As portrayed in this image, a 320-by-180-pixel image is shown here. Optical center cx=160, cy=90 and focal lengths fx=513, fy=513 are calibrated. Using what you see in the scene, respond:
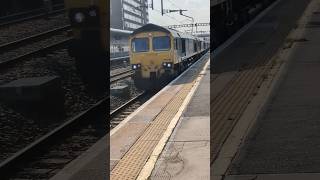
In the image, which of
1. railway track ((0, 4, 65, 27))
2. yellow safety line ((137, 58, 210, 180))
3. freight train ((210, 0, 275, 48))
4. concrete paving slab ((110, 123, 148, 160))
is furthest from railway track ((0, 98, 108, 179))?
railway track ((0, 4, 65, 27))

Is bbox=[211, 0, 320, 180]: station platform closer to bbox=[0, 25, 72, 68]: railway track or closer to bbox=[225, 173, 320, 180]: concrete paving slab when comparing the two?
bbox=[225, 173, 320, 180]: concrete paving slab

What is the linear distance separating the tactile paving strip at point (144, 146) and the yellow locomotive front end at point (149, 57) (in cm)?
76

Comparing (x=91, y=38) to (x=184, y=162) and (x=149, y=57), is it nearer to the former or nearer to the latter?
(x=149, y=57)

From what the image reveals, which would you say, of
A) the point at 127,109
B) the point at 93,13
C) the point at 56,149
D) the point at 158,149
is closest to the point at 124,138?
the point at 56,149

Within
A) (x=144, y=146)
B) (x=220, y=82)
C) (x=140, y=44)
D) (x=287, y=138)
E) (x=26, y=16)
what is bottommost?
(x=144, y=146)

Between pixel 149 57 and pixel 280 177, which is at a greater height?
pixel 149 57

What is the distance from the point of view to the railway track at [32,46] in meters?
15.5

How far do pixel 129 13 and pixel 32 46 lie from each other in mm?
→ 11756

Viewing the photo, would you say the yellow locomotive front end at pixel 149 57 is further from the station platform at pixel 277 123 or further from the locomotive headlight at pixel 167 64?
the station platform at pixel 277 123

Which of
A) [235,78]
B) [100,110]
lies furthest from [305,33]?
[100,110]

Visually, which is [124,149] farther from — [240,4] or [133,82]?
[240,4]

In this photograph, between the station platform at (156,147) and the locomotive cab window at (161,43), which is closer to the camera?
the station platform at (156,147)

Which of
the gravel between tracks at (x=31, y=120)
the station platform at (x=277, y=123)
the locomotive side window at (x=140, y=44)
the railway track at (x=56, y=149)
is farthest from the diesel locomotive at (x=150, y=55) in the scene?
the gravel between tracks at (x=31, y=120)

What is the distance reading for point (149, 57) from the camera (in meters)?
9.10
